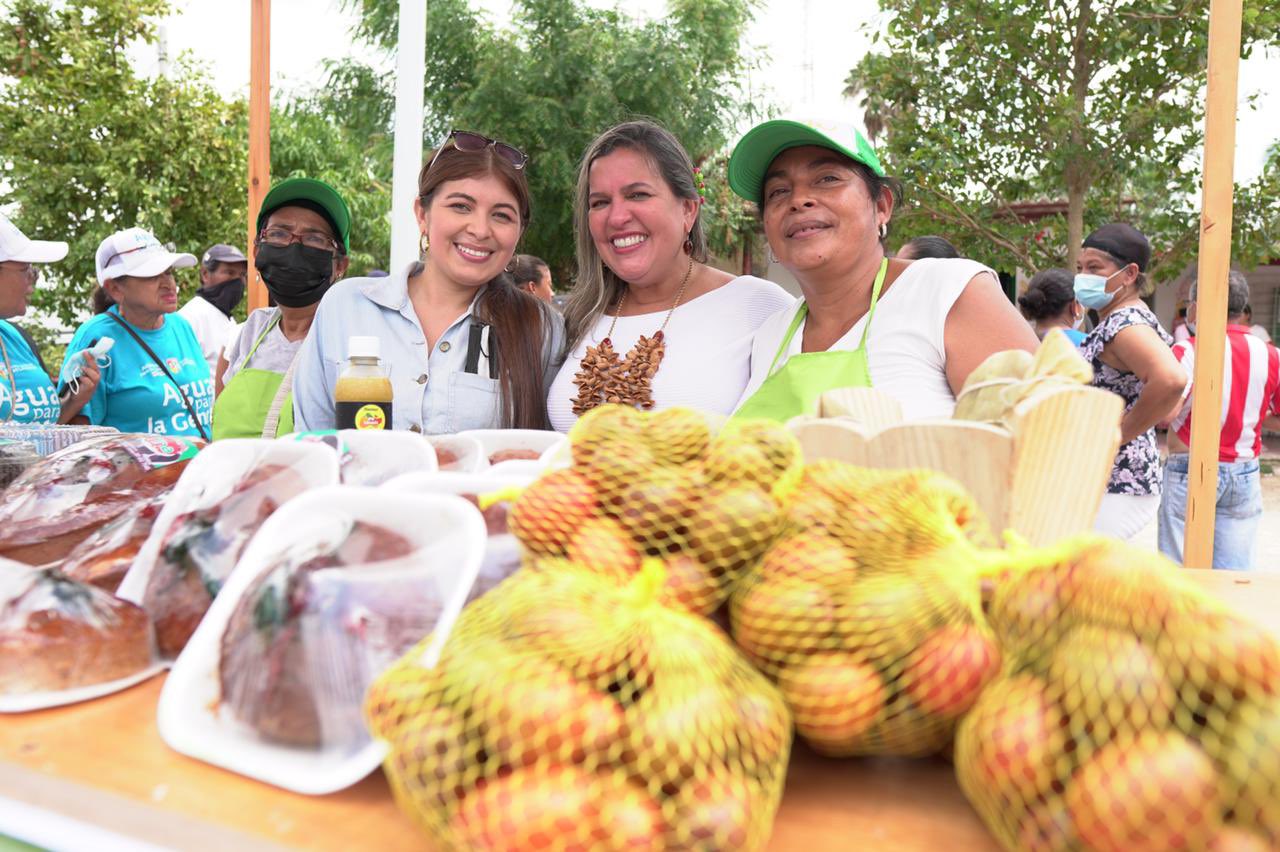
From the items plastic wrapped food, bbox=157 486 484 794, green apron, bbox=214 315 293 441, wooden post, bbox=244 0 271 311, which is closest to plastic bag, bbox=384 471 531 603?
plastic wrapped food, bbox=157 486 484 794

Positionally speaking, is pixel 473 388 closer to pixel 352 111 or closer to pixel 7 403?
pixel 7 403

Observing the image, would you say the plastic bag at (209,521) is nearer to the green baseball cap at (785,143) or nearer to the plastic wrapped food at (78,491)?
the plastic wrapped food at (78,491)

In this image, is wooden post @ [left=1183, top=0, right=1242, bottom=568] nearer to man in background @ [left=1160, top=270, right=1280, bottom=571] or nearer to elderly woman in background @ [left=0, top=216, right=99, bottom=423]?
man in background @ [left=1160, top=270, right=1280, bottom=571]

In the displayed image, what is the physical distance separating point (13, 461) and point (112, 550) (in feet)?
2.71

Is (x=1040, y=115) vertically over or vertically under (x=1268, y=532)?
over

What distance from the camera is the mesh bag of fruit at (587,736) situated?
0.79 meters

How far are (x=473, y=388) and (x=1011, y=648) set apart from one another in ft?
6.65

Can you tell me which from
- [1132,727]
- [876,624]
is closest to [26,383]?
[876,624]

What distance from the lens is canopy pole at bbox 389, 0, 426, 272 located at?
4.46 m

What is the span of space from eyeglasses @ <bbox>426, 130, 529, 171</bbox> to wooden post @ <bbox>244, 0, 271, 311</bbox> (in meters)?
1.96

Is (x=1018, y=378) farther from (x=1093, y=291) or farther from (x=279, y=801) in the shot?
(x=1093, y=291)

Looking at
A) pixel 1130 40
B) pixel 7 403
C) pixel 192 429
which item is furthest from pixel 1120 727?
pixel 1130 40

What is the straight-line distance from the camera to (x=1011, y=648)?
0.95 meters

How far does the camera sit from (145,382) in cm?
462
